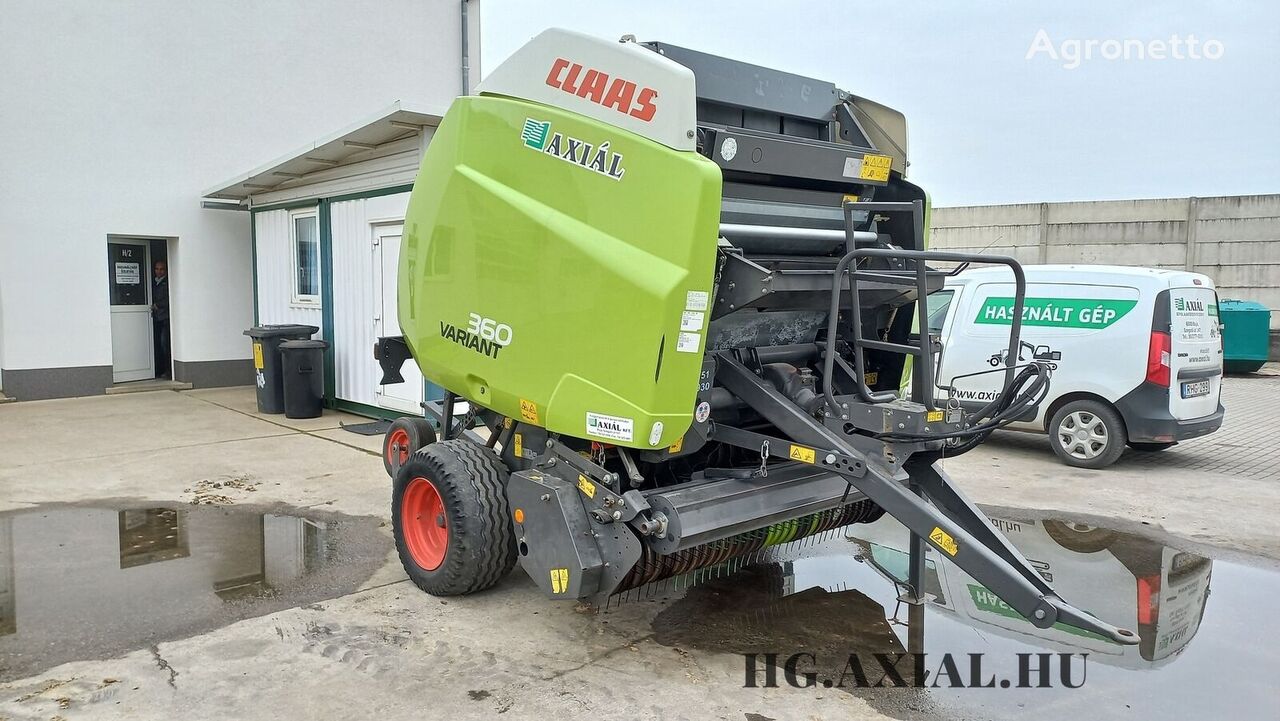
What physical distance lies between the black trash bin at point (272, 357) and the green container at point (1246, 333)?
49.3 feet

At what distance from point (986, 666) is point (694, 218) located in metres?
2.40

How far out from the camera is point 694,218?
131 inches

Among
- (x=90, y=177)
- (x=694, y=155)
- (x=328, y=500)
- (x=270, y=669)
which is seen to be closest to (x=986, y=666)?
(x=694, y=155)

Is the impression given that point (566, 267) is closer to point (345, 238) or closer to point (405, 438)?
point (405, 438)

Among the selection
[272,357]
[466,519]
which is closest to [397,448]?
[466,519]

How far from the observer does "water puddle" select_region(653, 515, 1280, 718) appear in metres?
3.62

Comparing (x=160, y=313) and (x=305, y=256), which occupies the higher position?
(x=305, y=256)

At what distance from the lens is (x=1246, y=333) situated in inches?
607

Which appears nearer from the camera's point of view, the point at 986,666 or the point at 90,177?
the point at 986,666

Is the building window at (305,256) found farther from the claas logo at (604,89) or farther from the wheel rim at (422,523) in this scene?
the claas logo at (604,89)

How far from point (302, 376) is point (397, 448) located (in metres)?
4.87

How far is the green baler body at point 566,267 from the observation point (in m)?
3.42

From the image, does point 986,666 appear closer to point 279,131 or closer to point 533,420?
point 533,420

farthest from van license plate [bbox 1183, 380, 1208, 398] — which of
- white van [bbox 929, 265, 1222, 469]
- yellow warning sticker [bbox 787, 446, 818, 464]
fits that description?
yellow warning sticker [bbox 787, 446, 818, 464]
